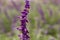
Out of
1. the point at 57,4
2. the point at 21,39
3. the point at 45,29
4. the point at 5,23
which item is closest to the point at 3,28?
the point at 5,23

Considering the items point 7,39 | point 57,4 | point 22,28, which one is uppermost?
point 57,4

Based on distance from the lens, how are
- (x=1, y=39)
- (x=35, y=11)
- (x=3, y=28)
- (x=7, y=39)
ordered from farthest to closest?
(x=35, y=11), (x=3, y=28), (x=7, y=39), (x=1, y=39)

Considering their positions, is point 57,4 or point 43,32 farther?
point 57,4

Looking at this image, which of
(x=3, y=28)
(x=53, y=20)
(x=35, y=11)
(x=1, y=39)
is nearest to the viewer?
(x=1, y=39)

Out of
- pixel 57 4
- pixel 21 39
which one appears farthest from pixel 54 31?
pixel 21 39

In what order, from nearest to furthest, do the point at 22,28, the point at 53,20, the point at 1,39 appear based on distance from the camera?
the point at 22,28
the point at 1,39
the point at 53,20

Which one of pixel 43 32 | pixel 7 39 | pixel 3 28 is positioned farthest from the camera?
pixel 3 28

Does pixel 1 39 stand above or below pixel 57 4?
below

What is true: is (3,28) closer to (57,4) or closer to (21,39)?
(57,4)

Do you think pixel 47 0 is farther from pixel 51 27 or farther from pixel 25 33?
pixel 25 33
